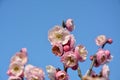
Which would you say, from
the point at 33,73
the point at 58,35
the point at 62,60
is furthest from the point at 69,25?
the point at 33,73

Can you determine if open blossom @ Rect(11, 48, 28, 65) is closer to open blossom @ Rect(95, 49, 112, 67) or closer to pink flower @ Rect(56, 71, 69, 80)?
pink flower @ Rect(56, 71, 69, 80)

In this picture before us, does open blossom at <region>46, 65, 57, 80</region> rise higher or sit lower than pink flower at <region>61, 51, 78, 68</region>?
lower

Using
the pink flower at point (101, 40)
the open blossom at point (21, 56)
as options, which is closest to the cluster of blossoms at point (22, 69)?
the open blossom at point (21, 56)

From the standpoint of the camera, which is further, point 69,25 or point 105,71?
point 69,25

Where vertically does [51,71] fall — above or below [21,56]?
below

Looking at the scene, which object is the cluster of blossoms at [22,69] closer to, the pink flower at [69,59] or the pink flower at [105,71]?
the pink flower at [69,59]

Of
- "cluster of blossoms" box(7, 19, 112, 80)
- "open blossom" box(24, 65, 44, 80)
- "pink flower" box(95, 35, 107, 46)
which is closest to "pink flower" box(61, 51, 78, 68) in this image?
"cluster of blossoms" box(7, 19, 112, 80)

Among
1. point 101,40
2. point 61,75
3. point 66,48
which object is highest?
point 101,40

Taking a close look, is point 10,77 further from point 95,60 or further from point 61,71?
point 95,60

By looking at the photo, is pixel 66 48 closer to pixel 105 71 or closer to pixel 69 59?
pixel 69 59
